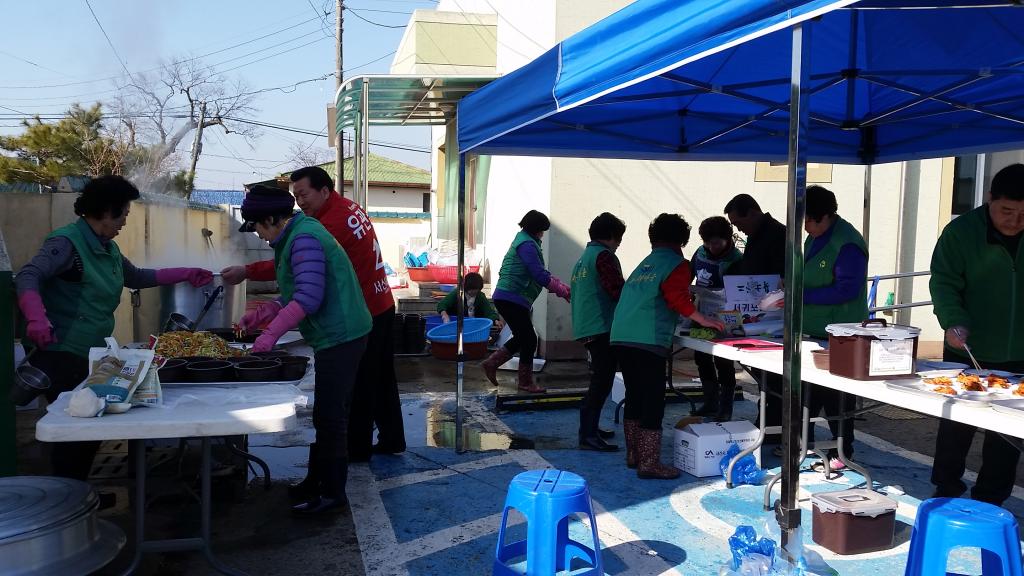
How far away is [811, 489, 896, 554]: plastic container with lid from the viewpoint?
3.73 m

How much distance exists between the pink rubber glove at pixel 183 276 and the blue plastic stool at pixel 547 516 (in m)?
2.68

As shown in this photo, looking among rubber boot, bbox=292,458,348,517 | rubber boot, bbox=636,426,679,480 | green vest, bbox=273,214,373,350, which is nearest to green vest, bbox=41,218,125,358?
green vest, bbox=273,214,373,350

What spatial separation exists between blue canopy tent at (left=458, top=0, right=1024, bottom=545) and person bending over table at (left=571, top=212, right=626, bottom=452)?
923 mm

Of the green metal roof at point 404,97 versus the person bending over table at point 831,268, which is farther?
the green metal roof at point 404,97

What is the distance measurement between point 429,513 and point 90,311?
6.84ft

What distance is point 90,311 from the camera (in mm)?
3846

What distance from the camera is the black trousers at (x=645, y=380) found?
15.6 ft

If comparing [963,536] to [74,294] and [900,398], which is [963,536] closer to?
[900,398]

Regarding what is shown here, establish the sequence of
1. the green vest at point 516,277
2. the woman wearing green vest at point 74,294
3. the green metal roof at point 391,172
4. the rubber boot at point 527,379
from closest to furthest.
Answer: the woman wearing green vest at point 74,294 → the green vest at point 516,277 → the rubber boot at point 527,379 → the green metal roof at point 391,172

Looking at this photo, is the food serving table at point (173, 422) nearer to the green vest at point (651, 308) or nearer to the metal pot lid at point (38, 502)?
the metal pot lid at point (38, 502)

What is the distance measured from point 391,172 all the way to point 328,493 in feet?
118

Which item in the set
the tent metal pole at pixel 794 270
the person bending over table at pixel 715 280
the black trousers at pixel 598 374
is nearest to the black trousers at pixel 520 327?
the person bending over table at pixel 715 280

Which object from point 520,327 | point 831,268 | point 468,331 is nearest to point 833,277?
point 831,268

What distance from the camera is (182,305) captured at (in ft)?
17.0
